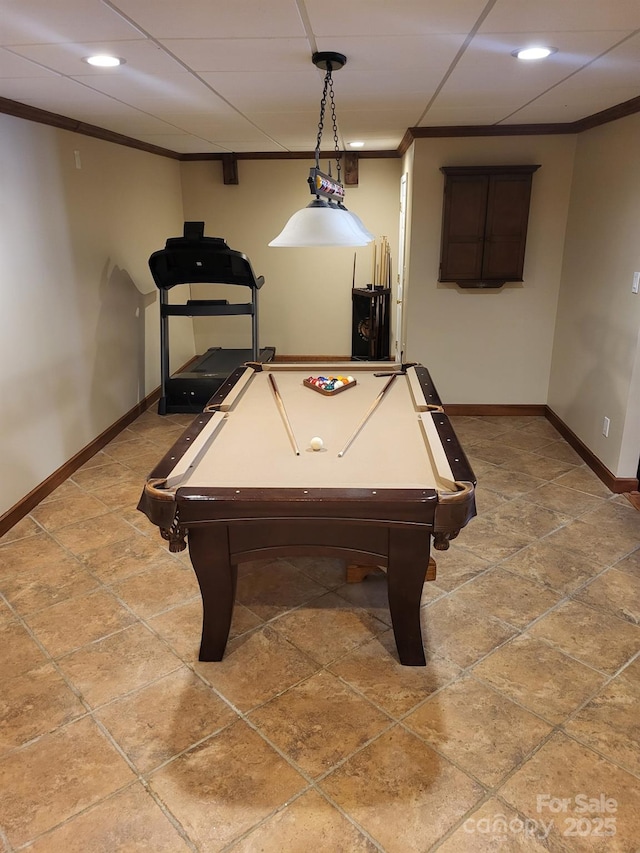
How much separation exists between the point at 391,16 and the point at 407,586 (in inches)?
77.4

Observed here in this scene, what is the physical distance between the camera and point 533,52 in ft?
8.00

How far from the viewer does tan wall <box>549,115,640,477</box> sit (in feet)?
12.0

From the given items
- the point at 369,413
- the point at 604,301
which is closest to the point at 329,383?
the point at 369,413

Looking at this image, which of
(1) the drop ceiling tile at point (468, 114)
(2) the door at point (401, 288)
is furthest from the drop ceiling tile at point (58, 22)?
(2) the door at point (401, 288)

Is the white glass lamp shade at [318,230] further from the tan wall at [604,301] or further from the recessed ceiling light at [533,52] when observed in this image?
the tan wall at [604,301]

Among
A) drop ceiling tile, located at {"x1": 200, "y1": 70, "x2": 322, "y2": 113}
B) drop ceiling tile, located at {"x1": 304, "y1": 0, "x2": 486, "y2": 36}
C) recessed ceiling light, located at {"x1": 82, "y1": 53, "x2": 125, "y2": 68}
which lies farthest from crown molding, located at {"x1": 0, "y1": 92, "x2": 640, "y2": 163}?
drop ceiling tile, located at {"x1": 304, "y1": 0, "x2": 486, "y2": 36}

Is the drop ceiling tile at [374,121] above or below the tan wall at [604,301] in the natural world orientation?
above

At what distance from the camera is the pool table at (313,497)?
199cm

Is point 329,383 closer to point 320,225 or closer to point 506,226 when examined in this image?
point 320,225

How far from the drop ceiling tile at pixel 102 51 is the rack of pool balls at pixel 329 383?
1609 mm

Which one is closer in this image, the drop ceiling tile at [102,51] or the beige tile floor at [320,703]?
the beige tile floor at [320,703]

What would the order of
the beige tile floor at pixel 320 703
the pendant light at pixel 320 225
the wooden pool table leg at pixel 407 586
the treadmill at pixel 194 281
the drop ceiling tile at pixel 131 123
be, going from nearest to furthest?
the beige tile floor at pixel 320 703 → the wooden pool table leg at pixel 407 586 → the pendant light at pixel 320 225 → the drop ceiling tile at pixel 131 123 → the treadmill at pixel 194 281

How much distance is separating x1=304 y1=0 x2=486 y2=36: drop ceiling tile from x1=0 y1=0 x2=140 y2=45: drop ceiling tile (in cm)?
67

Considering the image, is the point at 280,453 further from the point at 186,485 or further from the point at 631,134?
the point at 631,134
